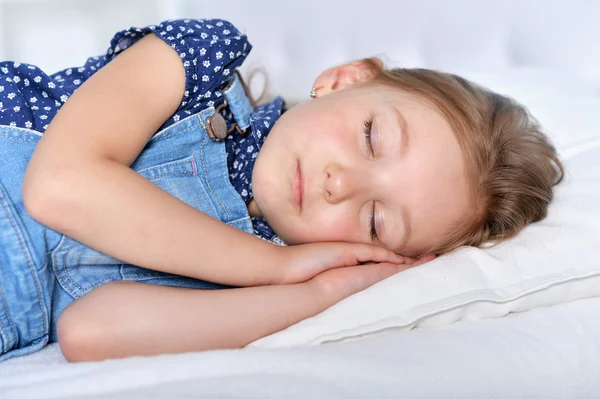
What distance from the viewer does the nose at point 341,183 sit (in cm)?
114

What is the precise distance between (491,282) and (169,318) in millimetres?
512

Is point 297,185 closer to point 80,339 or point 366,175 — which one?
point 366,175

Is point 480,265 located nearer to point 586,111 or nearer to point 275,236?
point 275,236

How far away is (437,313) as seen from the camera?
1.04 meters

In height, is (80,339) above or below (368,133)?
below

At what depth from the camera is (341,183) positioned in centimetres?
114

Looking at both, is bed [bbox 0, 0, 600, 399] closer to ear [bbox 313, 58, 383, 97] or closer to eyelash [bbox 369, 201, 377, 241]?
eyelash [bbox 369, 201, 377, 241]

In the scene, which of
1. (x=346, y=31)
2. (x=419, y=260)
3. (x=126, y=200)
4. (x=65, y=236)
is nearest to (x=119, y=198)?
(x=126, y=200)

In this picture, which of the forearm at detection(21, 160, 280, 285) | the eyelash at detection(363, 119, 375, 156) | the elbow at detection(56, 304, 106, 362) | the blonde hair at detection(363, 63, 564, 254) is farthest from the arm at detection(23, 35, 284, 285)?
the blonde hair at detection(363, 63, 564, 254)

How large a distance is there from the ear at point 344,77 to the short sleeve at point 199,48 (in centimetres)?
18

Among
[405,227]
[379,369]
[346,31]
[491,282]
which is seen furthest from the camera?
[346,31]

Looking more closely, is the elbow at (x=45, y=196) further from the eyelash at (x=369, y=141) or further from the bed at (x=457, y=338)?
the eyelash at (x=369, y=141)

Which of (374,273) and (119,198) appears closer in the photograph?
(119,198)

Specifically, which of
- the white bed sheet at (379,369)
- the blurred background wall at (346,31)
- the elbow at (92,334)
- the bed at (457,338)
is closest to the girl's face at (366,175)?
the bed at (457,338)
